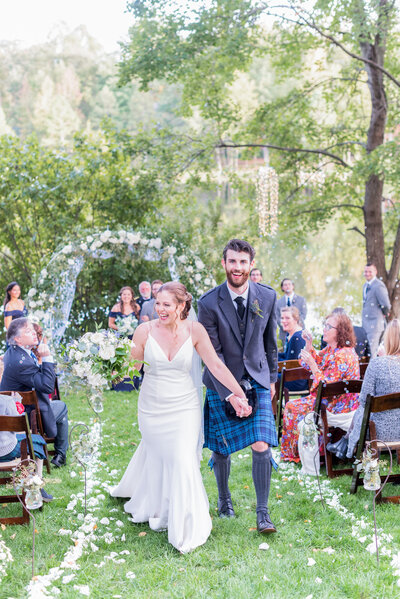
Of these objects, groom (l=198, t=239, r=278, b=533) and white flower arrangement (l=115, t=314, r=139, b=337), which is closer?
groom (l=198, t=239, r=278, b=533)

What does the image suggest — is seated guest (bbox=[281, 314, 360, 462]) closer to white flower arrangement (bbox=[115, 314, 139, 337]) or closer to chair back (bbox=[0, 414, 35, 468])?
white flower arrangement (bbox=[115, 314, 139, 337])

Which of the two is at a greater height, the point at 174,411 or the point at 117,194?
the point at 117,194

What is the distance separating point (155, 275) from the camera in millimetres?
14820

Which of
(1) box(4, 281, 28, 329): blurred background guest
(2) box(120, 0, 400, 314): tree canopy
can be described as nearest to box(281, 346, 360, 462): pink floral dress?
A: (1) box(4, 281, 28, 329): blurred background guest

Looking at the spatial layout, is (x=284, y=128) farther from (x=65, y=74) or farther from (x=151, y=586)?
(x=65, y=74)

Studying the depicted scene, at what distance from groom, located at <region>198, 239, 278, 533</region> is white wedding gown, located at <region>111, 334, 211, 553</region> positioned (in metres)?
0.23

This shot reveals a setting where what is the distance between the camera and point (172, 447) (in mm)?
4582

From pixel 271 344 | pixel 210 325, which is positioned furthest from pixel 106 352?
pixel 271 344

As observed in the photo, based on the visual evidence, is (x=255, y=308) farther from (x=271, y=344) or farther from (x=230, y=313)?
(x=271, y=344)

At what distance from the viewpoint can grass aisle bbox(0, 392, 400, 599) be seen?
3693 millimetres

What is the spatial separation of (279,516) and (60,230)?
428 inches

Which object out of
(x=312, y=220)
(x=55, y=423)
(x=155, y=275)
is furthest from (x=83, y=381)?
(x=312, y=220)

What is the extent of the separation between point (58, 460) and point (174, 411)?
248cm

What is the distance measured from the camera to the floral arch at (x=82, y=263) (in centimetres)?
1200
